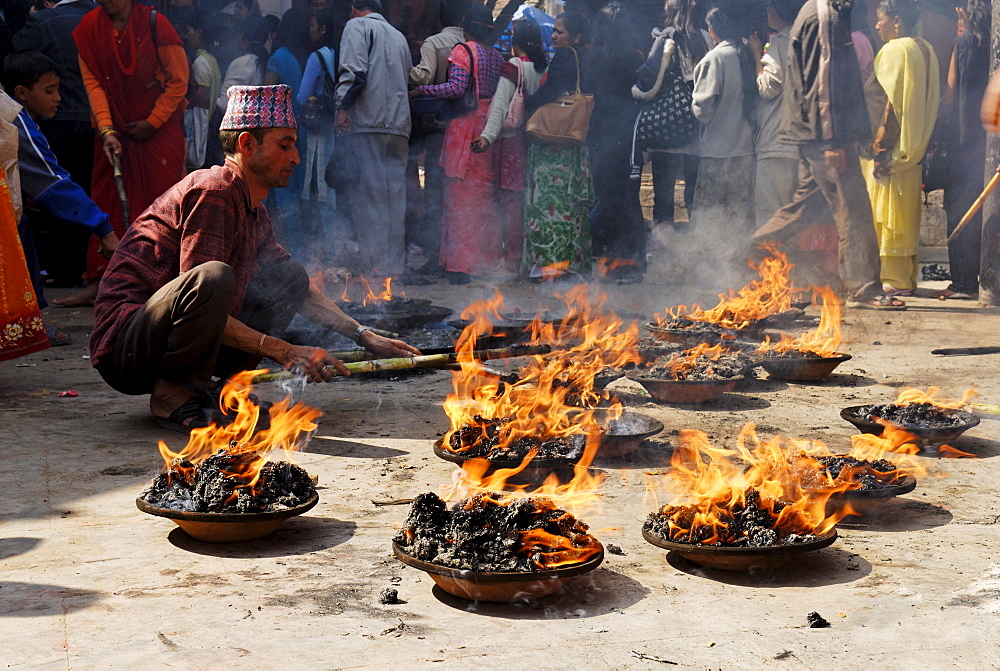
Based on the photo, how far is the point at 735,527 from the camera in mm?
3293

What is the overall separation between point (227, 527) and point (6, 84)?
5.19 m

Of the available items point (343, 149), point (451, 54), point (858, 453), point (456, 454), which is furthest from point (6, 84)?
point (858, 453)

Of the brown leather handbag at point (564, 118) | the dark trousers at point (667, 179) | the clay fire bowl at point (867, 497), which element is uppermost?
the brown leather handbag at point (564, 118)

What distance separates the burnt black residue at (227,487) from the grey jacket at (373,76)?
629cm

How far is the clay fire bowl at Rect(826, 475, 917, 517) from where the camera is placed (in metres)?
3.73

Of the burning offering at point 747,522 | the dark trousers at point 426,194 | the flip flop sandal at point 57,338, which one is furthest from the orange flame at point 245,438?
the dark trousers at point 426,194

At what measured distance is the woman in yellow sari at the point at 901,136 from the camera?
29.7 ft

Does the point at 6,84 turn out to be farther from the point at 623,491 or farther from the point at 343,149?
the point at 623,491

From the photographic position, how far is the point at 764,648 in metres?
2.72

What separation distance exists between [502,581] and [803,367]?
12.6 feet

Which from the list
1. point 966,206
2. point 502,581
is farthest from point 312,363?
point 966,206

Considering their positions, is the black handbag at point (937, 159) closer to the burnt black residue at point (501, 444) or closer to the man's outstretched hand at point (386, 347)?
the man's outstretched hand at point (386, 347)

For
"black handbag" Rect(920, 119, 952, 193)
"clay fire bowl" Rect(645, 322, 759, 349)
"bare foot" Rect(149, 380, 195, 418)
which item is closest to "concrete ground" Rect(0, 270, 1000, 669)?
"bare foot" Rect(149, 380, 195, 418)

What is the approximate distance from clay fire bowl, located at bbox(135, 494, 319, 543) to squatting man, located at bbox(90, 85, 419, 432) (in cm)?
116
